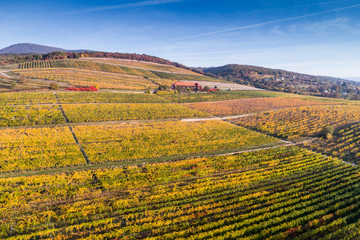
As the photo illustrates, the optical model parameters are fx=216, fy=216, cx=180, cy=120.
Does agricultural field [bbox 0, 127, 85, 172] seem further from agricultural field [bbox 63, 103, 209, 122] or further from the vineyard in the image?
agricultural field [bbox 63, 103, 209, 122]

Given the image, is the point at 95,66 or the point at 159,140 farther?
the point at 95,66

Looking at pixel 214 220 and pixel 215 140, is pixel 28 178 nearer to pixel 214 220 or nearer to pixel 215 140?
pixel 214 220

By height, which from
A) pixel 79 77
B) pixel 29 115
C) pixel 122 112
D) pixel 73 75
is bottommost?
pixel 29 115

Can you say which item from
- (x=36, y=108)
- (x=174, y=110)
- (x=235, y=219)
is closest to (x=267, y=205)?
(x=235, y=219)

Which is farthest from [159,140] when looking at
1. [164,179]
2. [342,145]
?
[342,145]

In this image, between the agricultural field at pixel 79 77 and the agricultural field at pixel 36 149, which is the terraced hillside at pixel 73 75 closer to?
the agricultural field at pixel 79 77

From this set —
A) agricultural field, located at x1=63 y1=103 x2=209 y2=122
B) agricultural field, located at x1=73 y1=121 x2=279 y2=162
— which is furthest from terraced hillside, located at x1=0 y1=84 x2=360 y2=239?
agricultural field, located at x1=63 y1=103 x2=209 y2=122

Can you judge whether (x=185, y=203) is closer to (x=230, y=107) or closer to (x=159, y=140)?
(x=159, y=140)

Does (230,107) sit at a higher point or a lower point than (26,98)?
lower
